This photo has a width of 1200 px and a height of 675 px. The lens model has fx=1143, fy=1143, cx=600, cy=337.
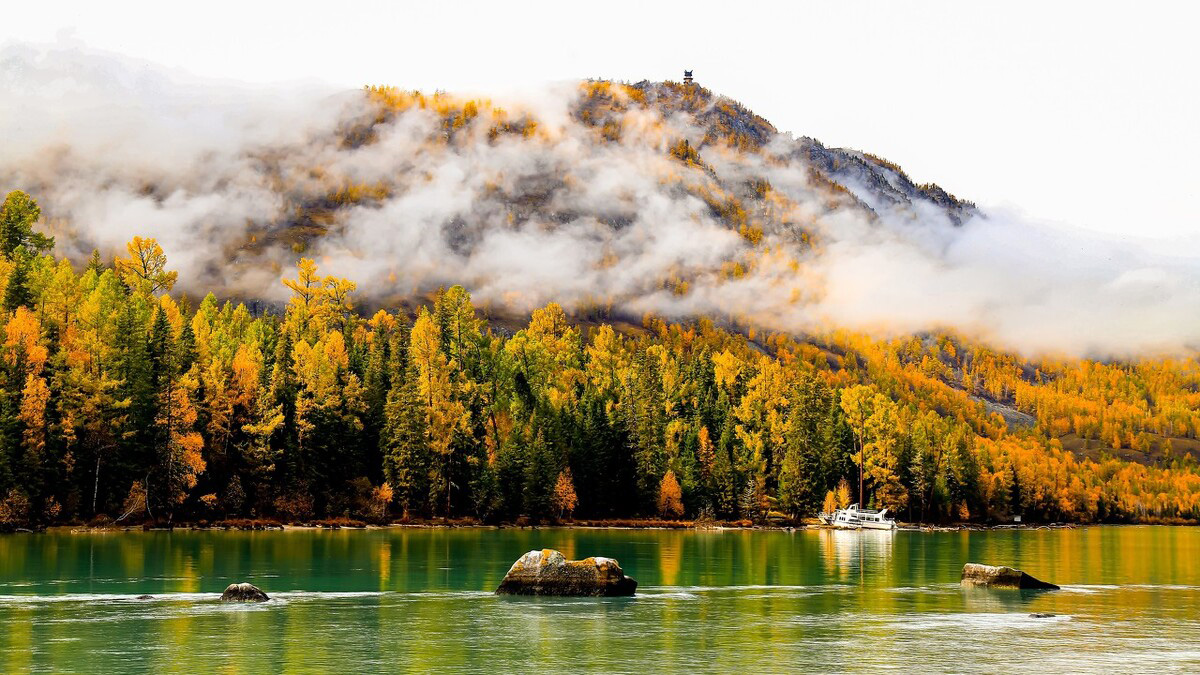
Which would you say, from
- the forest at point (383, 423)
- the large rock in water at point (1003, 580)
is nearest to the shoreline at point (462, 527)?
the forest at point (383, 423)

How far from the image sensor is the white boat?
153 m

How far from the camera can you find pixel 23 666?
3303 centimetres

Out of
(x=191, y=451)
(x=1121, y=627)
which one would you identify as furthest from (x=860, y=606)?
(x=191, y=451)

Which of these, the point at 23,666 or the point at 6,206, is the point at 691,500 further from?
the point at 23,666

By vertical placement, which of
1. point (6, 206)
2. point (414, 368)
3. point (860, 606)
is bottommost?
point (860, 606)

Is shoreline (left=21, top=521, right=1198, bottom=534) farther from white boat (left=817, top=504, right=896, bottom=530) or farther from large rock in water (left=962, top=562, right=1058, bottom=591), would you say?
large rock in water (left=962, top=562, right=1058, bottom=591)

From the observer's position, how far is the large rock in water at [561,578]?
53.4m

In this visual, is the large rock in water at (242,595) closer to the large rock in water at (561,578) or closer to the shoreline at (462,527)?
the large rock in water at (561,578)

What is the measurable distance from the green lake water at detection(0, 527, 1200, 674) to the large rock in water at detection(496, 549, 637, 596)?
3.32 feet

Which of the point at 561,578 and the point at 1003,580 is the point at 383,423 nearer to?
the point at 561,578

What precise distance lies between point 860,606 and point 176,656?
30440 millimetres

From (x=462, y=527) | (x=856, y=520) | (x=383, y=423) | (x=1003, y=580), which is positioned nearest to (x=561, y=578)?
(x=1003, y=580)

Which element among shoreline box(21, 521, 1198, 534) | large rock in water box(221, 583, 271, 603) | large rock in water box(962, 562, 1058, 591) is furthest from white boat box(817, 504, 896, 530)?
large rock in water box(221, 583, 271, 603)

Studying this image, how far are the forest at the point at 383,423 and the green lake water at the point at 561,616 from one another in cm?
2615
